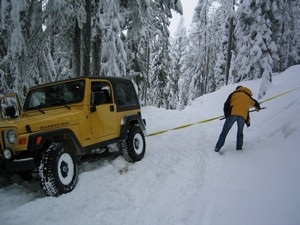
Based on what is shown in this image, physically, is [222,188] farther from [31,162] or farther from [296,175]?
[31,162]

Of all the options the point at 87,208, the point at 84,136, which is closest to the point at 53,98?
the point at 84,136

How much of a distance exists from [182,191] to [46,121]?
2.80 meters

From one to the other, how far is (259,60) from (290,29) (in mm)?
13176

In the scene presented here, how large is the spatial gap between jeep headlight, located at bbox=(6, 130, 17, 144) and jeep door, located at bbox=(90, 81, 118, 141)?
170 cm

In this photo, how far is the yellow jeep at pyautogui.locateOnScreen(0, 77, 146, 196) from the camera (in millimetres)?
5594

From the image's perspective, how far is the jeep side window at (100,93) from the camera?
7.02m

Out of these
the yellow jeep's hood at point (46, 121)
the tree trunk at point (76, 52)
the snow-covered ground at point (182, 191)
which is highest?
the tree trunk at point (76, 52)

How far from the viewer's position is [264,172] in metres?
6.46

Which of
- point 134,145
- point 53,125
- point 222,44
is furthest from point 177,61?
point 53,125

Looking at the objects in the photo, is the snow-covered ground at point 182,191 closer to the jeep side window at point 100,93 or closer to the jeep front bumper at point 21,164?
the jeep front bumper at point 21,164

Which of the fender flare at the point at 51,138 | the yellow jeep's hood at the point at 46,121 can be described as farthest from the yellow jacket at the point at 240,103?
the fender flare at the point at 51,138

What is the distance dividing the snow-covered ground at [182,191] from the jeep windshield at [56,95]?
1.60 meters

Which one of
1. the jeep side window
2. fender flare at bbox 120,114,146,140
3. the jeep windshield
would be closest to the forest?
the jeep windshield

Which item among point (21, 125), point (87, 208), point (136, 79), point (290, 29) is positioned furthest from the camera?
point (290, 29)
